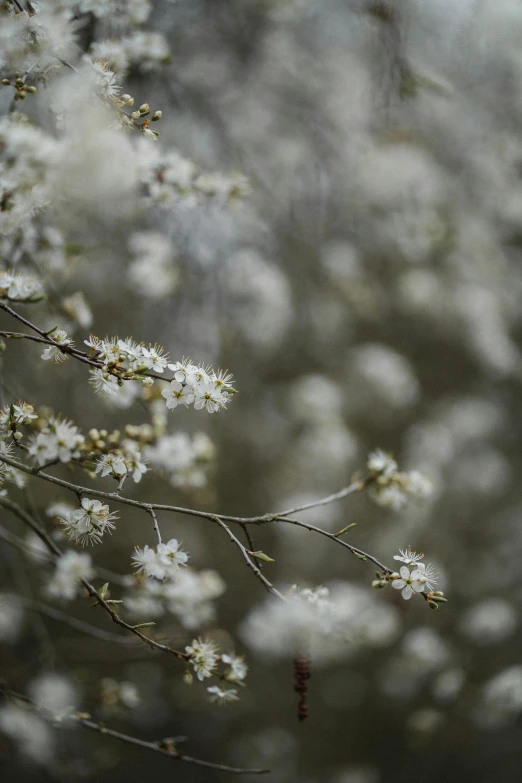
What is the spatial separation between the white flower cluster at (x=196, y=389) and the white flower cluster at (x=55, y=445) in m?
0.14

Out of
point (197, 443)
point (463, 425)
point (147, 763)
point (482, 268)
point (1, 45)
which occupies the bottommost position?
point (147, 763)

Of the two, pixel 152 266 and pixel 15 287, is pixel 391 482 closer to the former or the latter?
pixel 15 287

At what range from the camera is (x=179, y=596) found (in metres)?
1.20

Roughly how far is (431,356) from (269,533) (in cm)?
94

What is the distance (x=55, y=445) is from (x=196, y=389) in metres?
0.20

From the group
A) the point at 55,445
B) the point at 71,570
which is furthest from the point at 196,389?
the point at 71,570

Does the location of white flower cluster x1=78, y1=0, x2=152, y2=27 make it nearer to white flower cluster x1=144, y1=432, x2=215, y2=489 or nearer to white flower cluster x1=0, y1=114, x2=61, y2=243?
white flower cluster x1=0, y1=114, x2=61, y2=243

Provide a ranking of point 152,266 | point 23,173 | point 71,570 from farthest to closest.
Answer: point 152,266 < point 23,173 < point 71,570

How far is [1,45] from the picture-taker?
85cm

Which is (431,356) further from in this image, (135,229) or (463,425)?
(135,229)

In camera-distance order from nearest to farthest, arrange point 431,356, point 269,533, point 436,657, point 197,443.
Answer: point 197,443
point 436,657
point 269,533
point 431,356

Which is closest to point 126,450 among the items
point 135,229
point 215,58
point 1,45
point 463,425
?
point 1,45

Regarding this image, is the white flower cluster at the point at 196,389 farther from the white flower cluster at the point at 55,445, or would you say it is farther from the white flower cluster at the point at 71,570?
the white flower cluster at the point at 71,570

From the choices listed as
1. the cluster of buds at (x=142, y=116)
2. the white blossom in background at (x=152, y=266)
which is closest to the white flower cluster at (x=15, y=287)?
the cluster of buds at (x=142, y=116)
